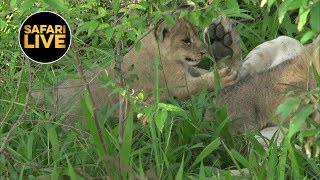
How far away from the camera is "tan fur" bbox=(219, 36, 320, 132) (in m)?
4.43

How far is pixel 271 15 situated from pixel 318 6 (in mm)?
3951

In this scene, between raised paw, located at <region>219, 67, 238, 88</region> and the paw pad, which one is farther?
the paw pad

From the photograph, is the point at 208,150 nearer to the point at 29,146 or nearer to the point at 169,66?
the point at 29,146

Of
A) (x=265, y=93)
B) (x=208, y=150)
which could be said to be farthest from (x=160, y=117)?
(x=265, y=93)

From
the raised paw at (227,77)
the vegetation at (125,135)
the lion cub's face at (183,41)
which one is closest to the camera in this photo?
the vegetation at (125,135)

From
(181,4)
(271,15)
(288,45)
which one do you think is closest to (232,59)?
(288,45)

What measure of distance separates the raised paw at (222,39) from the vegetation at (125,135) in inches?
18.8

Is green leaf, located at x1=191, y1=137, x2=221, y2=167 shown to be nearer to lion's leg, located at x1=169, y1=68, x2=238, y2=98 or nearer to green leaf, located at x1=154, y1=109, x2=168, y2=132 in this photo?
green leaf, located at x1=154, y1=109, x2=168, y2=132

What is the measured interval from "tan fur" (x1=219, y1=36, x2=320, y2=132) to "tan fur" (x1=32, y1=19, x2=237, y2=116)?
233mm

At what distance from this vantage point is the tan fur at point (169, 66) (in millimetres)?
4887

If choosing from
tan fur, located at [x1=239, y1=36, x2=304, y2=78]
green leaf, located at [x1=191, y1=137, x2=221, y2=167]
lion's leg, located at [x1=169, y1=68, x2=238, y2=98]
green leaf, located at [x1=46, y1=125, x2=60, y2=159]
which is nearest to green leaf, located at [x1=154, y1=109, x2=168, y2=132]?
green leaf, located at [x1=191, y1=137, x2=221, y2=167]

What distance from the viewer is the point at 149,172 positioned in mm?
3605

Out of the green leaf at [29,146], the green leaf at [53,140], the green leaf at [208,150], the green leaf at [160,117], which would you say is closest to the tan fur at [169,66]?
the green leaf at [29,146]

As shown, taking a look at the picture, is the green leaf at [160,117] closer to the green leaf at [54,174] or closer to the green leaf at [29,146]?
the green leaf at [54,174]
